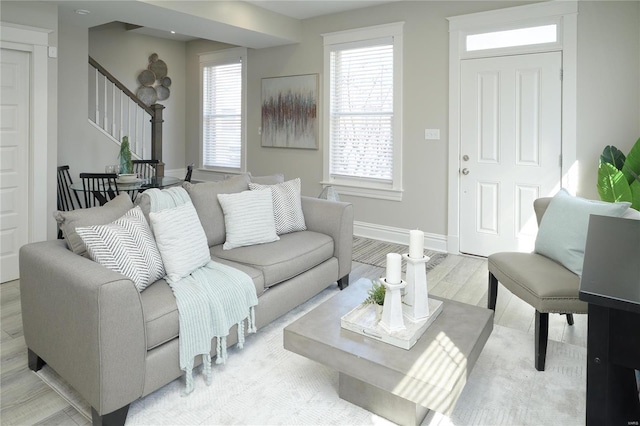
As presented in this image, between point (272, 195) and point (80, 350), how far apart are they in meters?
1.82

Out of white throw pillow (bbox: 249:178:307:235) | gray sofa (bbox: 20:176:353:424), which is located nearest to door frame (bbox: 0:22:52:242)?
gray sofa (bbox: 20:176:353:424)

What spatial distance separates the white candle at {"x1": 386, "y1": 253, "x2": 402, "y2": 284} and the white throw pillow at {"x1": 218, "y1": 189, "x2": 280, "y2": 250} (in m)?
1.41

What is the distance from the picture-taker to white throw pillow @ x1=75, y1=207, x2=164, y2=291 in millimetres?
2045

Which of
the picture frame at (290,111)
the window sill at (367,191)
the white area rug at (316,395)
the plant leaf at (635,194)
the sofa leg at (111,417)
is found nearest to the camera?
the sofa leg at (111,417)

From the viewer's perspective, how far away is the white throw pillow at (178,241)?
235 cm

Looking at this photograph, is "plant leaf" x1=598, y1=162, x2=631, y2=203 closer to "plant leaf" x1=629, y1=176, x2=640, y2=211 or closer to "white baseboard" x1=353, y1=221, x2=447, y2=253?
"plant leaf" x1=629, y1=176, x2=640, y2=211

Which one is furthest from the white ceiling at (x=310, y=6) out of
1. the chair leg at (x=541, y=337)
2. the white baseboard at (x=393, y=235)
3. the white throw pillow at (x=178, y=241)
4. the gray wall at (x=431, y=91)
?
the chair leg at (x=541, y=337)

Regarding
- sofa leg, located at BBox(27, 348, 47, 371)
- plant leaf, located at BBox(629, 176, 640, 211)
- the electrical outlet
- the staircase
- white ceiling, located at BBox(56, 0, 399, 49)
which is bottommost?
sofa leg, located at BBox(27, 348, 47, 371)

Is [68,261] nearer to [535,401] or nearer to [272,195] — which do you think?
[272,195]

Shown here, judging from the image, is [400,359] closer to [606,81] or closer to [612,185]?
[612,185]

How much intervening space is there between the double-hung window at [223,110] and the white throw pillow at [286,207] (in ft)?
10.8

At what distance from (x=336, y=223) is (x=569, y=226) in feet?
5.27

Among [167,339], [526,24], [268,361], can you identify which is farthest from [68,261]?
[526,24]

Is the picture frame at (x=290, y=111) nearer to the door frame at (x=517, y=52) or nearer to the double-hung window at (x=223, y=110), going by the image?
the double-hung window at (x=223, y=110)
